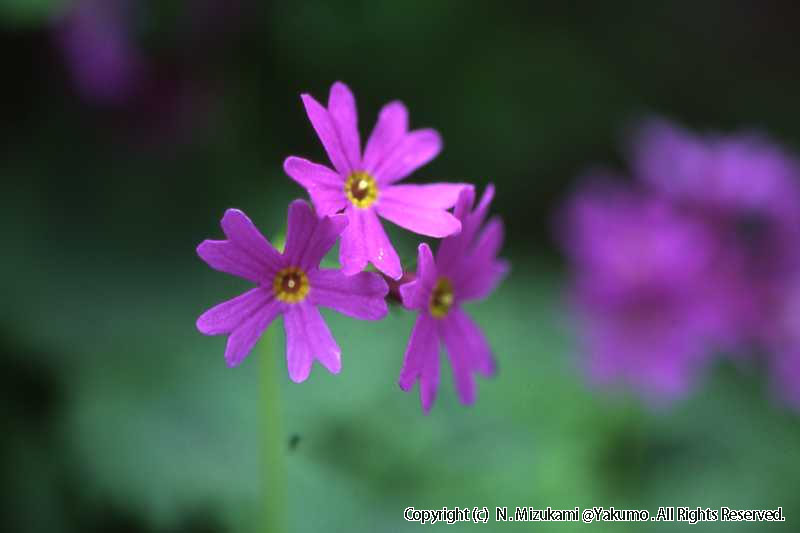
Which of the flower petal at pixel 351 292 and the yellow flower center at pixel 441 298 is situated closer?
the flower petal at pixel 351 292

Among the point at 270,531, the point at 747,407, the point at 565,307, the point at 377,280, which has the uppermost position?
the point at 565,307

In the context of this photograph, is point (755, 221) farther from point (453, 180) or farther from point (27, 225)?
point (27, 225)

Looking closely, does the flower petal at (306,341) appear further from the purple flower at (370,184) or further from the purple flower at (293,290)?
the purple flower at (370,184)

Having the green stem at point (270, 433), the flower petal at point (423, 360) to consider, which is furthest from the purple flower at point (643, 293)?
the flower petal at point (423, 360)

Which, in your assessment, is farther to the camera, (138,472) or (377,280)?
(138,472)

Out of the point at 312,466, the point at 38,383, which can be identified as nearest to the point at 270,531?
the point at 312,466

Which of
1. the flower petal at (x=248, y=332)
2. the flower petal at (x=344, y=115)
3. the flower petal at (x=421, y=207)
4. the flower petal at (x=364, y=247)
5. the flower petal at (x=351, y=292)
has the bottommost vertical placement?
the flower petal at (x=248, y=332)
